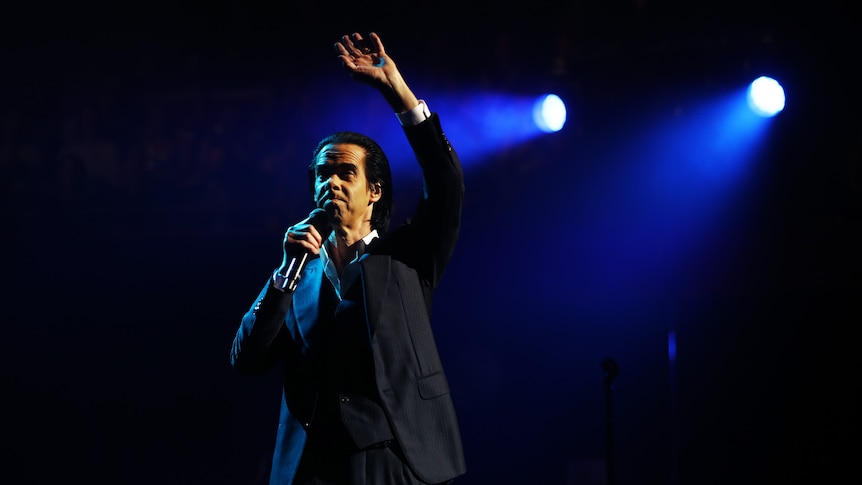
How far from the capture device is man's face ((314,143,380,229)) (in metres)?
1.79

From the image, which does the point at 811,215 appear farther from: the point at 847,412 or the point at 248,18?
the point at 248,18

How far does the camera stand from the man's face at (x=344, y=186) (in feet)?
5.86

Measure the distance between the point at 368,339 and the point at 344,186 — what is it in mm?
422

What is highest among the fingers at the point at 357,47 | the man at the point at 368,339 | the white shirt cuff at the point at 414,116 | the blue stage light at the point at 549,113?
the blue stage light at the point at 549,113

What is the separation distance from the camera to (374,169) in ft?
6.23

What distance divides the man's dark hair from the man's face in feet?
0.05

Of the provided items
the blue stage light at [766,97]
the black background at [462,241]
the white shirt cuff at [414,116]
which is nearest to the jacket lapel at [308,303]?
the white shirt cuff at [414,116]

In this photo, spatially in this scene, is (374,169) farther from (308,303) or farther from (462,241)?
(462,241)

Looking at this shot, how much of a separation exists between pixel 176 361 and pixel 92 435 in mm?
591

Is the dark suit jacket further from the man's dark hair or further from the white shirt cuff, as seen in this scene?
the man's dark hair

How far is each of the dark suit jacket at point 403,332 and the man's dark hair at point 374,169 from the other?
0.20 meters

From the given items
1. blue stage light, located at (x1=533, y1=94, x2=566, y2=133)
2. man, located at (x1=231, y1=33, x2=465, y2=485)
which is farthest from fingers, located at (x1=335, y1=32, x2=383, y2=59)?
blue stage light, located at (x1=533, y1=94, x2=566, y2=133)

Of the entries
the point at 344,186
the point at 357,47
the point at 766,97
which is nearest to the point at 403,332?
the point at 344,186

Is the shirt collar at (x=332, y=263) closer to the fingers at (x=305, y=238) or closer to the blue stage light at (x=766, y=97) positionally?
the fingers at (x=305, y=238)
